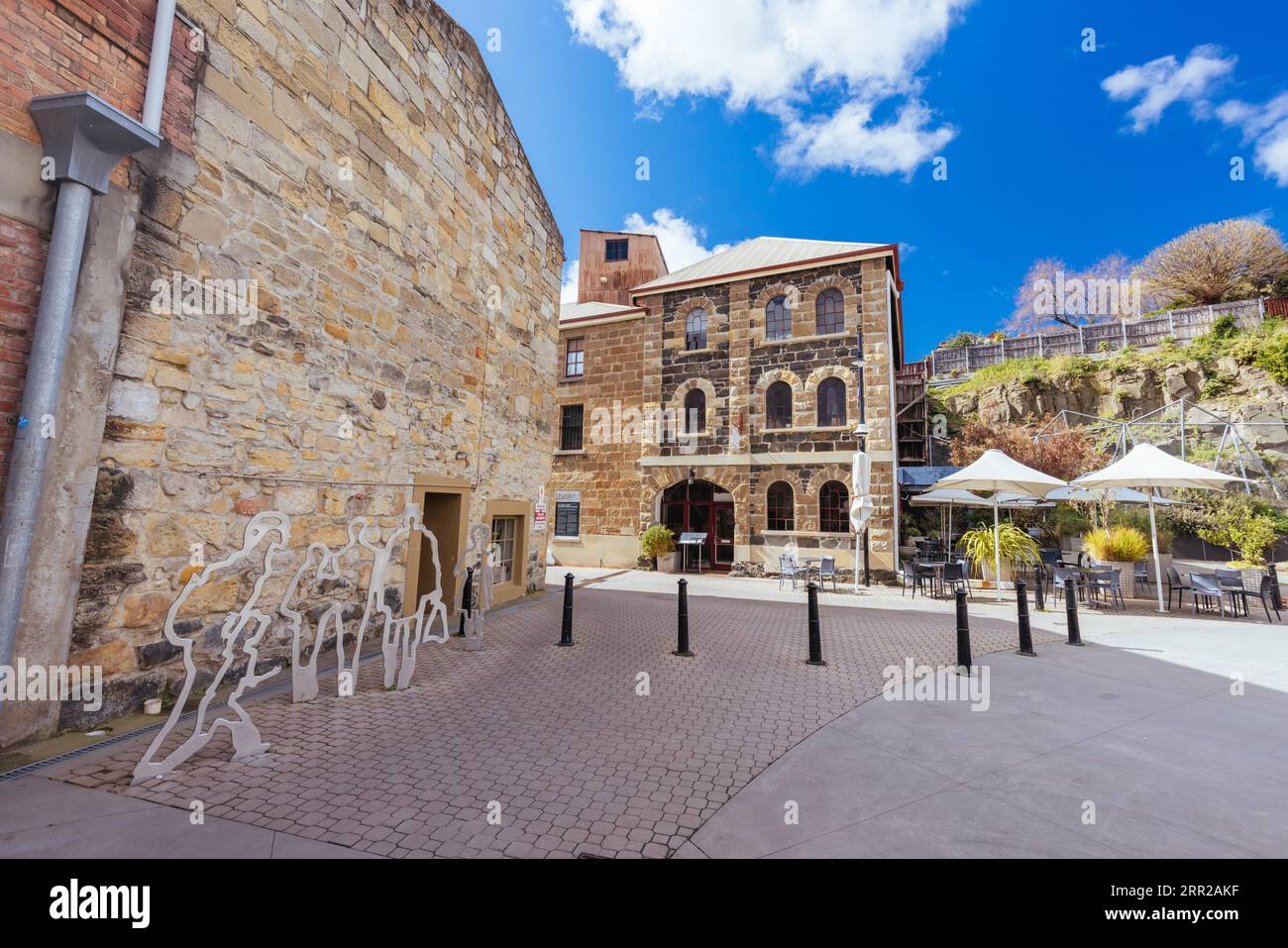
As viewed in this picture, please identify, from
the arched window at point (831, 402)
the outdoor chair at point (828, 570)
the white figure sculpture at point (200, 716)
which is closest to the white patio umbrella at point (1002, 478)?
the outdoor chair at point (828, 570)

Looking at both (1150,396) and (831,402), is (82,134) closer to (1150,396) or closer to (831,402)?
(831,402)

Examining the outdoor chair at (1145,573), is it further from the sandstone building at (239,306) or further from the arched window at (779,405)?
the sandstone building at (239,306)

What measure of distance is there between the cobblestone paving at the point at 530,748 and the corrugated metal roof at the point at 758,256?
505 inches

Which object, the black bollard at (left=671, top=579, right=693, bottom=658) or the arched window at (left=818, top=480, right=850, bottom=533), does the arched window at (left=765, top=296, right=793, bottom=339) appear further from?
the black bollard at (left=671, top=579, right=693, bottom=658)

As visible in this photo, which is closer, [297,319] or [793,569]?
[297,319]

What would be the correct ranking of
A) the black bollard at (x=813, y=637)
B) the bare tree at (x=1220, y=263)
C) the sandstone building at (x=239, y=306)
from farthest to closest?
the bare tree at (x=1220, y=263), the black bollard at (x=813, y=637), the sandstone building at (x=239, y=306)

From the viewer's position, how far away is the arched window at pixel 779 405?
1661 centimetres

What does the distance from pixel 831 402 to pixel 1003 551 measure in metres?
5.82

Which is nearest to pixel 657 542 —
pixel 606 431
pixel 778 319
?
pixel 606 431

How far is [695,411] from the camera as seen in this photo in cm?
1777

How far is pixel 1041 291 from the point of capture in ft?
103

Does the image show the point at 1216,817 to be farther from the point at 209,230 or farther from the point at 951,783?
the point at 209,230

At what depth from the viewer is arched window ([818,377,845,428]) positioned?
1589cm
